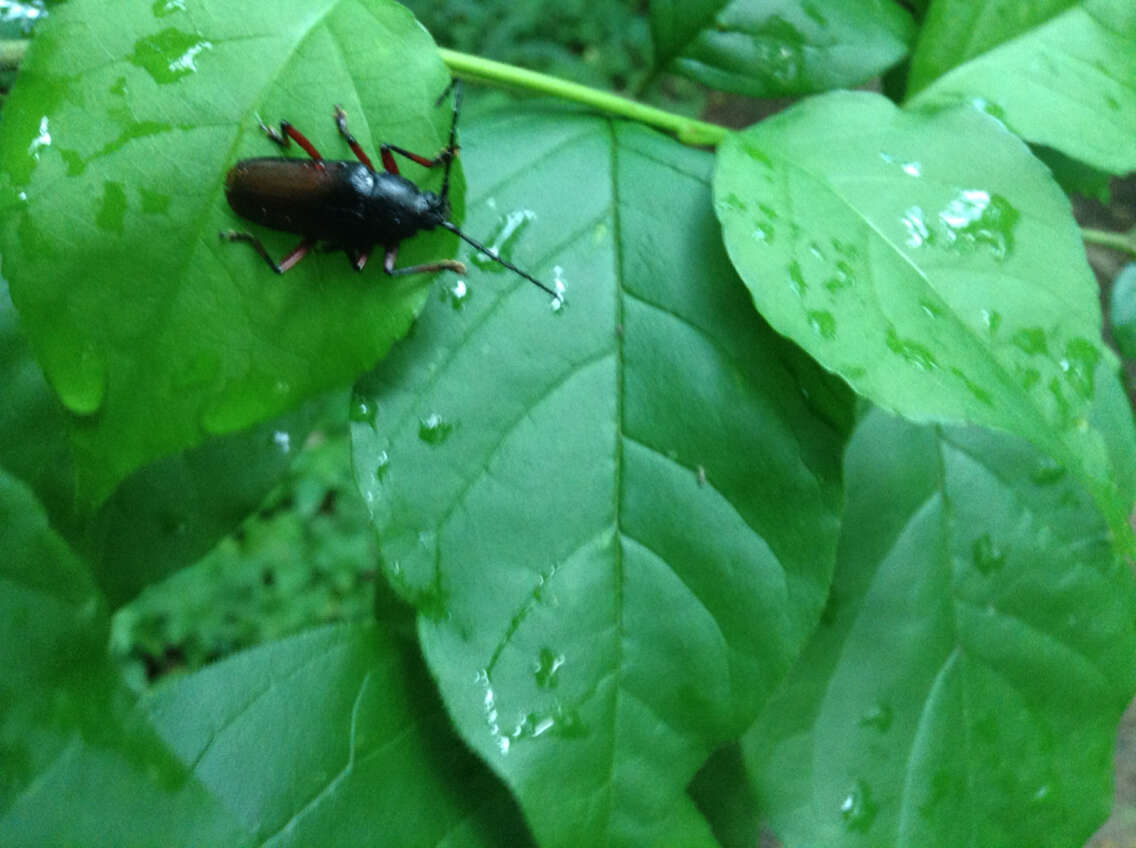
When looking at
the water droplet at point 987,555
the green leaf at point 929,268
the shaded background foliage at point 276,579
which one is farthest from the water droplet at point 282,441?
the shaded background foliage at point 276,579

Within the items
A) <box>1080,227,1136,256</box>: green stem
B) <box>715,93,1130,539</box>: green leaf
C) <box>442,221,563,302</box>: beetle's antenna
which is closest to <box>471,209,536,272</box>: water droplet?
<box>442,221,563,302</box>: beetle's antenna

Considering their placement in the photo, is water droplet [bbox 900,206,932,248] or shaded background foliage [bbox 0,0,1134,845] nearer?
water droplet [bbox 900,206,932,248]

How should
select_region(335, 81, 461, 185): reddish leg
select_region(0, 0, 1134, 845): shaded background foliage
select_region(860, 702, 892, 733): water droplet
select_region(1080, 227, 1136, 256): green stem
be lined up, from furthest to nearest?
select_region(0, 0, 1134, 845): shaded background foliage, select_region(1080, 227, 1136, 256): green stem, select_region(860, 702, 892, 733): water droplet, select_region(335, 81, 461, 185): reddish leg

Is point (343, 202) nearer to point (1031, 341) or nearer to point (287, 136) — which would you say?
point (287, 136)

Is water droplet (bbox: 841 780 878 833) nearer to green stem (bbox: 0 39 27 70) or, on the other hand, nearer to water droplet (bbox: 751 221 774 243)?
water droplet (bbox: 751 221 774 243)

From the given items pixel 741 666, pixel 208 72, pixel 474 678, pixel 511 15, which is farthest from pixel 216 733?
pixel 511 15

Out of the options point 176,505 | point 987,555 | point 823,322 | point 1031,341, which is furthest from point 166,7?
point 987,555
